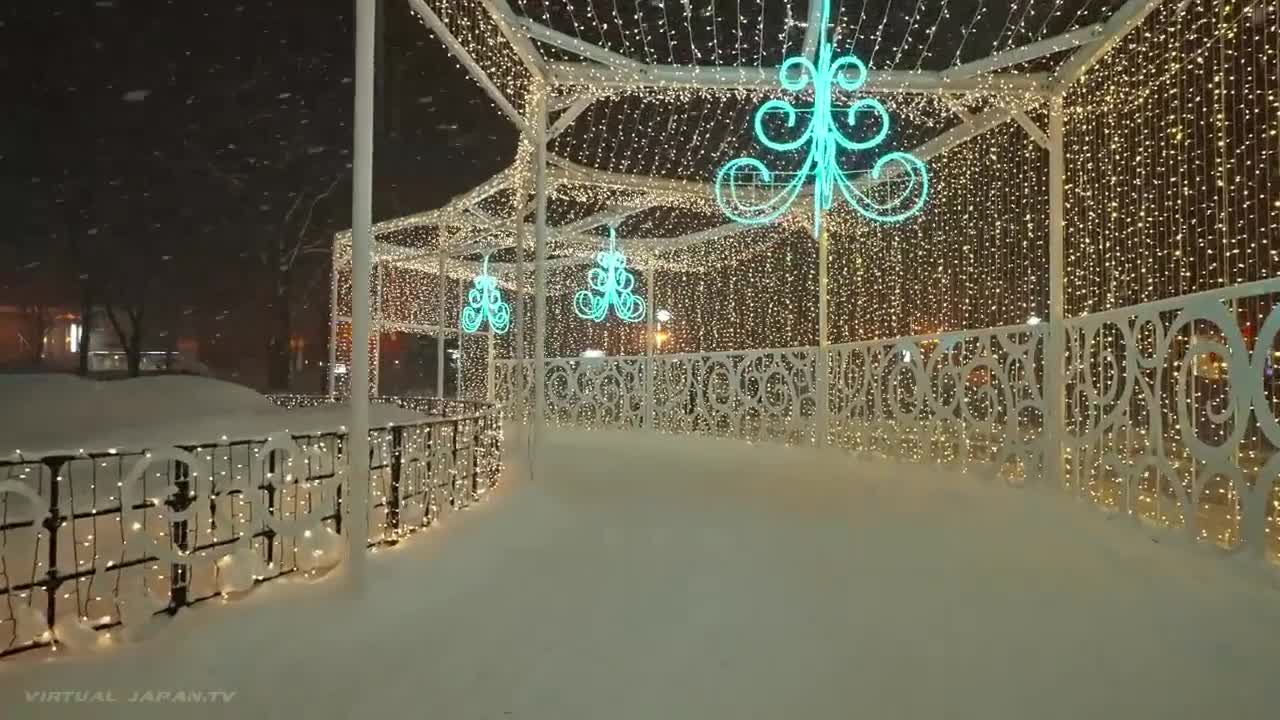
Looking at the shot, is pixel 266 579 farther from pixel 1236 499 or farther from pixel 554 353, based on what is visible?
pixel 554 353

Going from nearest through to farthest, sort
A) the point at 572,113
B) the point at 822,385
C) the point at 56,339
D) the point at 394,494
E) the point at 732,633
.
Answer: the point at 732,633
the point at 394,494
the point at 572,113
the point at 822,385
the point at 56,339

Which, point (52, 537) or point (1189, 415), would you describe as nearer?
point (52, 537)

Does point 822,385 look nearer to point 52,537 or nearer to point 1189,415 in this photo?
point 1189,415

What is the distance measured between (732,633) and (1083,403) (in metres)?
3.72

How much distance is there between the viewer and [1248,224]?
480 centimetres

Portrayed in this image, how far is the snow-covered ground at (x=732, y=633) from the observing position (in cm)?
241

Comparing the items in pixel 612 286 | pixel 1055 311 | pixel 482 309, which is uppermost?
pixel 612 286

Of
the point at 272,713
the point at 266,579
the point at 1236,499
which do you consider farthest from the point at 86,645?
the point at 1236,499

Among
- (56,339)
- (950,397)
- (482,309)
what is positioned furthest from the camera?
(56,339)

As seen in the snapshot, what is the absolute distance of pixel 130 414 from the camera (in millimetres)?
9336

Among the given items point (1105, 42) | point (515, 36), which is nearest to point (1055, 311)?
point (1105, 42)

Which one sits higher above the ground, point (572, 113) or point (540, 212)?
point (572, 113)

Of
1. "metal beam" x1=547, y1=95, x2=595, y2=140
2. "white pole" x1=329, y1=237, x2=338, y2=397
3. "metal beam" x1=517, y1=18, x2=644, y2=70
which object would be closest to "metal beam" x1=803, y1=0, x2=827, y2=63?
"metal beam" x1=517, y1=18, x2=644, y2=70

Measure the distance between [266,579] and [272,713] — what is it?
130 centimetres
